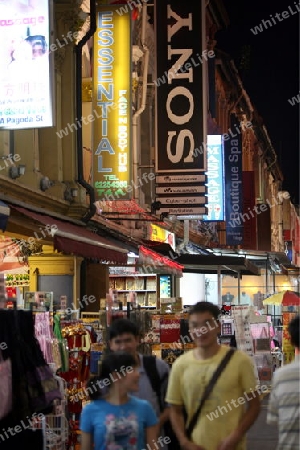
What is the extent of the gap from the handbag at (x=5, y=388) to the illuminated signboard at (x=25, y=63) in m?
4.82

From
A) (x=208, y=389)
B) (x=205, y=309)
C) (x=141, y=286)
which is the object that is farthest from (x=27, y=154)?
(x=208, y=389)

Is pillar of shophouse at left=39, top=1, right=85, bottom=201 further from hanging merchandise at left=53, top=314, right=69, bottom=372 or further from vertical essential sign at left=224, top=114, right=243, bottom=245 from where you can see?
vertical essential sign at left=224, top=114, right=243, bottom=245

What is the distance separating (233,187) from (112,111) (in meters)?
18.4

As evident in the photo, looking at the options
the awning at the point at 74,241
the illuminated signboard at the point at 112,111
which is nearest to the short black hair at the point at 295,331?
the awning at the point at 74,241

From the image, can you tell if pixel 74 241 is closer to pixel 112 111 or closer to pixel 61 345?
pixel 61 345

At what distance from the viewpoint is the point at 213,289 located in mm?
43156

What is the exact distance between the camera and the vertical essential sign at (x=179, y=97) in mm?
20891

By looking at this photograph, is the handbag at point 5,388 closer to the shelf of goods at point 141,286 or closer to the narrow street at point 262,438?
the narrow street at point 262,438

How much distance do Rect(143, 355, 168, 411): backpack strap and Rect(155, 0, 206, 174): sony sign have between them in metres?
13.6

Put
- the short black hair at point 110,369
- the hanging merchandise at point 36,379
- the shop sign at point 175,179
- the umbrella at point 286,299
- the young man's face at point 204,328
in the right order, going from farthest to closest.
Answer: the umbrella at point 286,299 → the shop sign at point 175,179 → the hanging merchandise at point 36,379 → the young man's face at point 204,328 → the short black hair at point 110,369

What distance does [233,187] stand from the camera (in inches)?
1487

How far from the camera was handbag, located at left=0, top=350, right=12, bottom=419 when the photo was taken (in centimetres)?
793

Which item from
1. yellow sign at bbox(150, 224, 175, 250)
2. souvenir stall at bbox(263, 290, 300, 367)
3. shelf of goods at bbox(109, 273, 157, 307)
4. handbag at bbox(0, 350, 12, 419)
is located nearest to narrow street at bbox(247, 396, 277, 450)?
souvenir stall at bbox(263, 290, 300, 367)

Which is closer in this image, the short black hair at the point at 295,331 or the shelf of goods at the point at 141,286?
the short black hair at the point at 295,331
